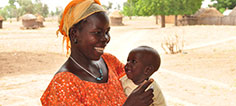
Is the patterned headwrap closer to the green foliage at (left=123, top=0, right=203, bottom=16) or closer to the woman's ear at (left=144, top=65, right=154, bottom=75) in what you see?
the woman's ear at (left=144, top=65, right=154, bottom=75)

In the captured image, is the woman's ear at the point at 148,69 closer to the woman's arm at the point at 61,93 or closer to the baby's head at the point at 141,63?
the baby's head at the point at 141,63

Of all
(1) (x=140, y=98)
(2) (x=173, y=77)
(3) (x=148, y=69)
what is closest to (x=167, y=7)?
(2) (x=173, y=77)

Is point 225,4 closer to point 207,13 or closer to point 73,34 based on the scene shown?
point 207,13

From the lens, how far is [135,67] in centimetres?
204

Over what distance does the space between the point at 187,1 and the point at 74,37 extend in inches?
1009

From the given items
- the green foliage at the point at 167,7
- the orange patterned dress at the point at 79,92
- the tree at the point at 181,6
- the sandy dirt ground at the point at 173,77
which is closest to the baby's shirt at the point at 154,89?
the orange patterned dress at the point at 79,92

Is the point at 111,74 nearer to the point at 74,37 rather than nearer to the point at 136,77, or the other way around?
the point at 136,77

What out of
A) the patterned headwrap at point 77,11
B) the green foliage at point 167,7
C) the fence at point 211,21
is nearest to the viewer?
the patterned headwrap at point 77,11

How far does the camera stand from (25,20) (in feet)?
102

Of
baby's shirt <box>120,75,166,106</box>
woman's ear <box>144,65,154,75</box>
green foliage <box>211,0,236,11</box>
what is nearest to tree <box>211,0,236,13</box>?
green foliage <box>211,0,236,11</box>

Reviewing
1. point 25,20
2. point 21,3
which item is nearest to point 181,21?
point 25,20

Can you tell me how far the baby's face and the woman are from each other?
0.95ft

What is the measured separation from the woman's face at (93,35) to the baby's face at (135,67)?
43 cm

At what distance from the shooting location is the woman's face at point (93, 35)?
61.9 inches
